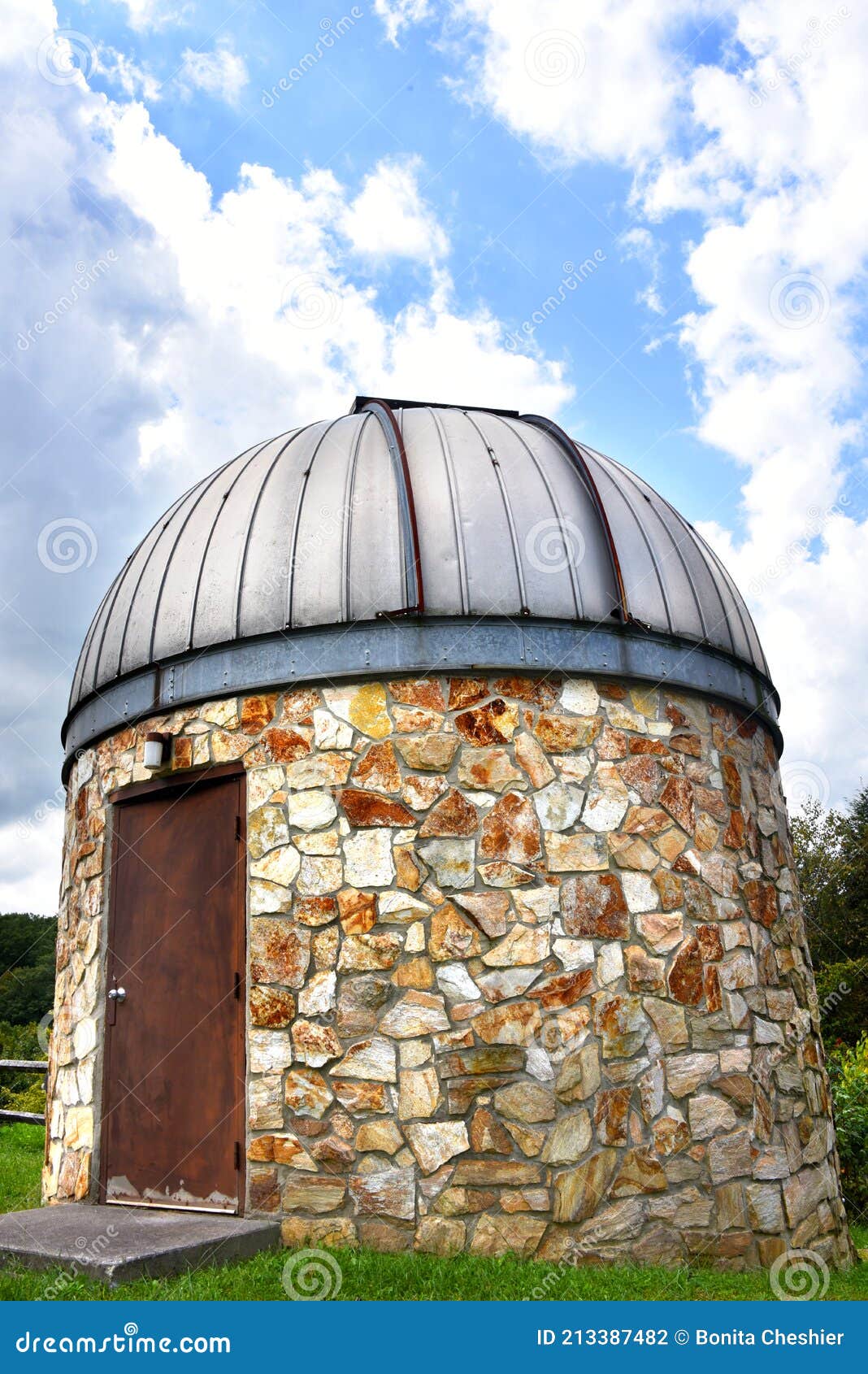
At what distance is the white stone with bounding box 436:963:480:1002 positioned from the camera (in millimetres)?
5352

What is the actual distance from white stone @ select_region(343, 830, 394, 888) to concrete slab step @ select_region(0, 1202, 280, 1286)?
170 centimetres

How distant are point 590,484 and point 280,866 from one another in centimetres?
304

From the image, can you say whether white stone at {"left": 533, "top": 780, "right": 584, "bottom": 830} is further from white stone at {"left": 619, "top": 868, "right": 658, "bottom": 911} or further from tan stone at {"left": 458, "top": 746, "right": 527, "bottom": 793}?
white stone at {"left": 619, "top": 868, "right": 658, "bottom": 911}

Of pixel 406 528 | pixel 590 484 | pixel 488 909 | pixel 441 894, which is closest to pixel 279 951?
pixel 441 894

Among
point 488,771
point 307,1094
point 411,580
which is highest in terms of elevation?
point 411,580

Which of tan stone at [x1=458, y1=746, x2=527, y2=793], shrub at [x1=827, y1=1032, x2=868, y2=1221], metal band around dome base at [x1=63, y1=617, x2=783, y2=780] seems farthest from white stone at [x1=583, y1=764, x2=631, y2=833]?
shrub at [x1=827, y1=1032, x2=868, y2=1221]

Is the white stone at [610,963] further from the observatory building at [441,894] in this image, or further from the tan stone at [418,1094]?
the tan stone at [418,1094]

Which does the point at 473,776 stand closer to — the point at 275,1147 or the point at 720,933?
the point at 720,933

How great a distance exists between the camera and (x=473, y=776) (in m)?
5.64

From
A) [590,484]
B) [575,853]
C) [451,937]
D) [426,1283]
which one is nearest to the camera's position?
[426,1283]

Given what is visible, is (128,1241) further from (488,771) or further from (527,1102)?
(488,771)

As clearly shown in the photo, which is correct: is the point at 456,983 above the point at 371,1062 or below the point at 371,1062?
above

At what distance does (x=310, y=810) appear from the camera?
18.7 feet

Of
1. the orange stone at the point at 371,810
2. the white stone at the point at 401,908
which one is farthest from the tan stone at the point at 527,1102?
the orange stone at the point at 371,810
